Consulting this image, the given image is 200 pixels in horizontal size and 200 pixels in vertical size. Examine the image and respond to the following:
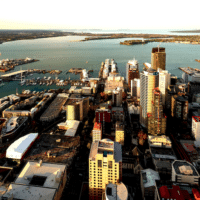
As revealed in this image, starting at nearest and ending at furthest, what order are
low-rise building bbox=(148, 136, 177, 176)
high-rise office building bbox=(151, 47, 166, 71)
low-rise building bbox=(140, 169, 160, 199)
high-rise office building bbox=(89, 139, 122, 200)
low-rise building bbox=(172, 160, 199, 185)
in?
high-rise office building bbox=(89, 139, 122, 200) → low-rise building bbox=(172, 160, 199, 185) → low-rise building bbox=(140, 169, 160, 199) → low-rise building bbox=(148, 136, 177, 176) → high-rise office building bbox=(151, 47, 166, 71)

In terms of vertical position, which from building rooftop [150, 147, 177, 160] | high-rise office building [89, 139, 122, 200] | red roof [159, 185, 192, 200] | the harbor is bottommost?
building rooftop [150, 147, 177, 160]

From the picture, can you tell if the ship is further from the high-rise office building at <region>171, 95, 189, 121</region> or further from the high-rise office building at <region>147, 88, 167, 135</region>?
the high-rise office building at <region>171, 95, 189, 121</region>

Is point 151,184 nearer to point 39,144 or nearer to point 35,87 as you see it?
point 39,144

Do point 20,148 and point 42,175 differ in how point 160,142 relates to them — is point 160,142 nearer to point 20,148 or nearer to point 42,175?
point 42,175

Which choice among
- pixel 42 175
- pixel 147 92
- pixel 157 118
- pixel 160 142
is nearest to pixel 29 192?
pixel 42 175

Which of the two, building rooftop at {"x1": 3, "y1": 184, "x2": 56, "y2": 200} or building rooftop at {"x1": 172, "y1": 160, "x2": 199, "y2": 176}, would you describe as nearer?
building rooftop at {"x1": 3, "y1": 184, "x2": 56, "y2": 200}

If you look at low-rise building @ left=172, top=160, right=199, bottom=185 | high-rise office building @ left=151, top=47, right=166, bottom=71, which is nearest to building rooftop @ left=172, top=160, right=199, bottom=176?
low-rise building @ left=172, top=160, right=199, bottom=185
